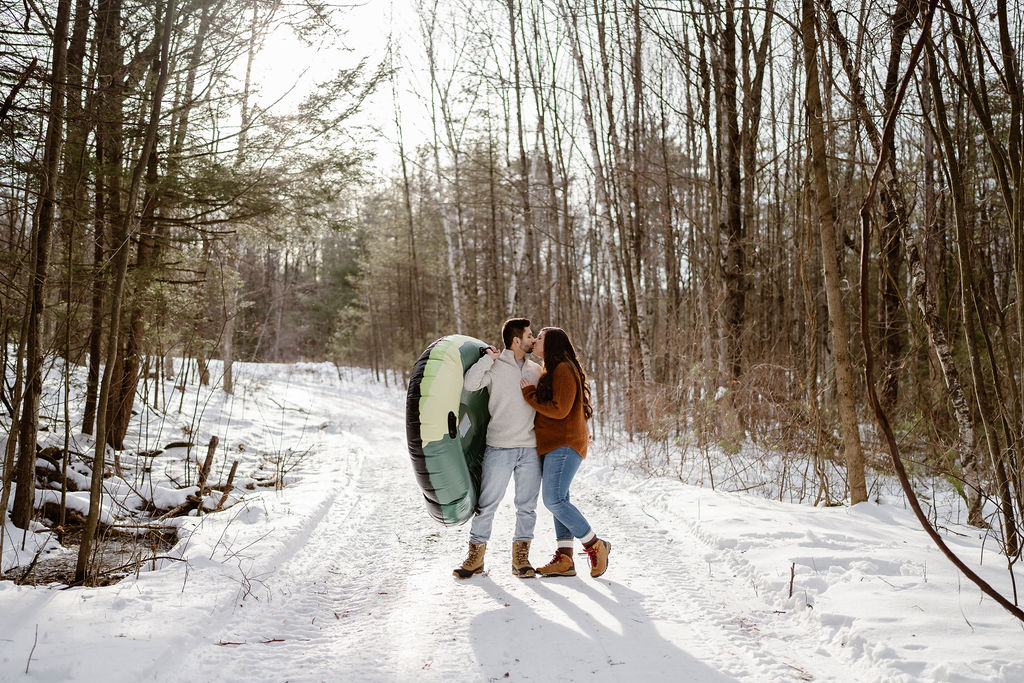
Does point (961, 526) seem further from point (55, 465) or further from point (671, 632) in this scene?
point (55, 465)

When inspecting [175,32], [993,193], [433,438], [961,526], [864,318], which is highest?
[175,32]

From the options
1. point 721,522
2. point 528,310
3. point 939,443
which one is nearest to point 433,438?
point 721,522

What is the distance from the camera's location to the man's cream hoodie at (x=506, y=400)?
15.5ft

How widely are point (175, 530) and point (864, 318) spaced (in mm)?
6444

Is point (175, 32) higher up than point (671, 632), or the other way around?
point (175, 32)

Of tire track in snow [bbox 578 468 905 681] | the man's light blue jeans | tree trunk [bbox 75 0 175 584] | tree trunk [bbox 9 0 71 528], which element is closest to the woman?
the man's light blue jeans

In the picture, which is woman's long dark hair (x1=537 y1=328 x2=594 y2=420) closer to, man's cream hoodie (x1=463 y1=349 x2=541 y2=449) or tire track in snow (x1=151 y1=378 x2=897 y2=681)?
man's cream hoodie (x1=463 y1=349 x2=541 y2=449)

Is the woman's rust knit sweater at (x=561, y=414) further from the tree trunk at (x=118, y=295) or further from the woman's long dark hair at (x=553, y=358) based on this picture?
the tree trunk at (x=118, y=295)

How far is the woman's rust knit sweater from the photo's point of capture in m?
4.61

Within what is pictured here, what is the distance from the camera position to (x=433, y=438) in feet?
14.7

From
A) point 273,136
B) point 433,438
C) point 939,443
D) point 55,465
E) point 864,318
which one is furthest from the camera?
point 273,136

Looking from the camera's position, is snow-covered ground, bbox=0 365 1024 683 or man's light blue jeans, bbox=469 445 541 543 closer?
snow-covered ground, bbox=0 365 1024 683

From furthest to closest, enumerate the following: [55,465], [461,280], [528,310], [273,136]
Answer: [461,280], [528,310], [273,136], [55,465]

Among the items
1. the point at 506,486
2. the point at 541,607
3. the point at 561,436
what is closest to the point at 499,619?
the point at 541,607
